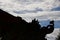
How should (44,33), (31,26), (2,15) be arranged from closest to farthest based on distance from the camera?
(2,15), (31,26), (44,33)

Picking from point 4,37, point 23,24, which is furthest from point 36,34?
point 4,37

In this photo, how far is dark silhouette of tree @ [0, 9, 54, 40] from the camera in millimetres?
5344

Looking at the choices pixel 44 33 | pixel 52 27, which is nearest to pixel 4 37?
pixel 44 33

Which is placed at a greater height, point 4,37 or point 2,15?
point 2,15

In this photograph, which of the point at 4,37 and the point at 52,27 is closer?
the point at 4,37

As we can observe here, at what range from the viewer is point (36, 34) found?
5824 millimetres

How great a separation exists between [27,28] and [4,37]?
0.67 meters

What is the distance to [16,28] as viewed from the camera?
18.0 feet

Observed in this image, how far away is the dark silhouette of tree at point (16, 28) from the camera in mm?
5344

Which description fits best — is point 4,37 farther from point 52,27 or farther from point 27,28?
point 52,27

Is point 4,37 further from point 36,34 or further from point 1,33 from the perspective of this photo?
point 36,34

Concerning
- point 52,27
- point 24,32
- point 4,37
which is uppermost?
point 52,27

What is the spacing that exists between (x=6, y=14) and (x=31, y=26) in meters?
0.75

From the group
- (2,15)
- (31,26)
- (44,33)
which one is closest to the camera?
(2,15)
